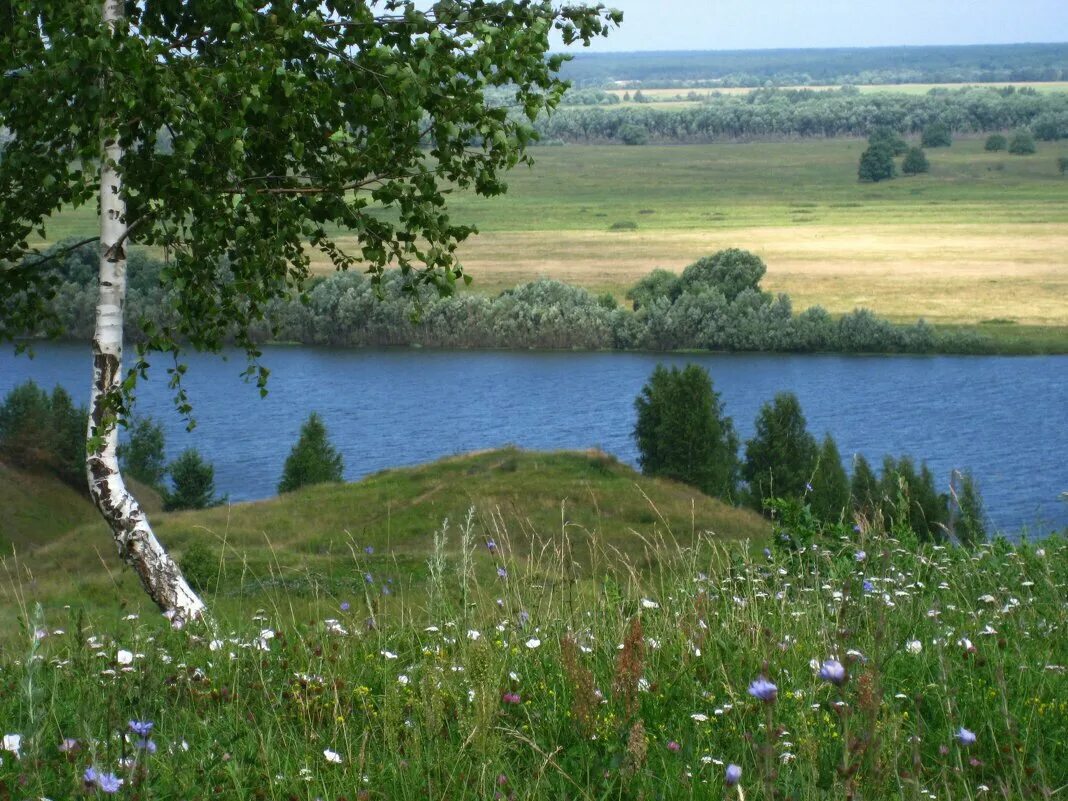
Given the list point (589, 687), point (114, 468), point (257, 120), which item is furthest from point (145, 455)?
point (589, 687)

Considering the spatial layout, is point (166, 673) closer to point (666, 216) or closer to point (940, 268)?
point (940, 268)

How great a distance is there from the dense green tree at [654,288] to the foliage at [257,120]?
407ft

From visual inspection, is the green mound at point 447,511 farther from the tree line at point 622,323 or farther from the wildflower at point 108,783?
the tree line at point 622,323

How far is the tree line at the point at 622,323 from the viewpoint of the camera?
12481cm

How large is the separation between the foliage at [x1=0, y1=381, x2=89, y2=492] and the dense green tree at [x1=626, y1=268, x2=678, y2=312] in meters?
72.4

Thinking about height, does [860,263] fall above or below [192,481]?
above

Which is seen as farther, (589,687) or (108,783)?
(589,687)

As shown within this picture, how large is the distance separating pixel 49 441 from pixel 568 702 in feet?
239

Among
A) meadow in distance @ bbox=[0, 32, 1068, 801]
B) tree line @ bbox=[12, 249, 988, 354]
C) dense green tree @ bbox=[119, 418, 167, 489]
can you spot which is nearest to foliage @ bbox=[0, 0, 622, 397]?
meadow in distance @ bbox=[0, 32, 1068, 801]

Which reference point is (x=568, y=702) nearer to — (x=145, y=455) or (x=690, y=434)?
(x=690, y=434)

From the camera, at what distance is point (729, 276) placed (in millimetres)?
134875

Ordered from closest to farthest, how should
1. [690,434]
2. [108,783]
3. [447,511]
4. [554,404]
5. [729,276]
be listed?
[108,783] < [447,511] < [690,434] < [554,404] < [729,276]

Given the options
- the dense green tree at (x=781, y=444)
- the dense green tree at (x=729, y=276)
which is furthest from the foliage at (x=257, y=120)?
the dense green tree at (x=729, y=276)

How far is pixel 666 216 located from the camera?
184 meters
